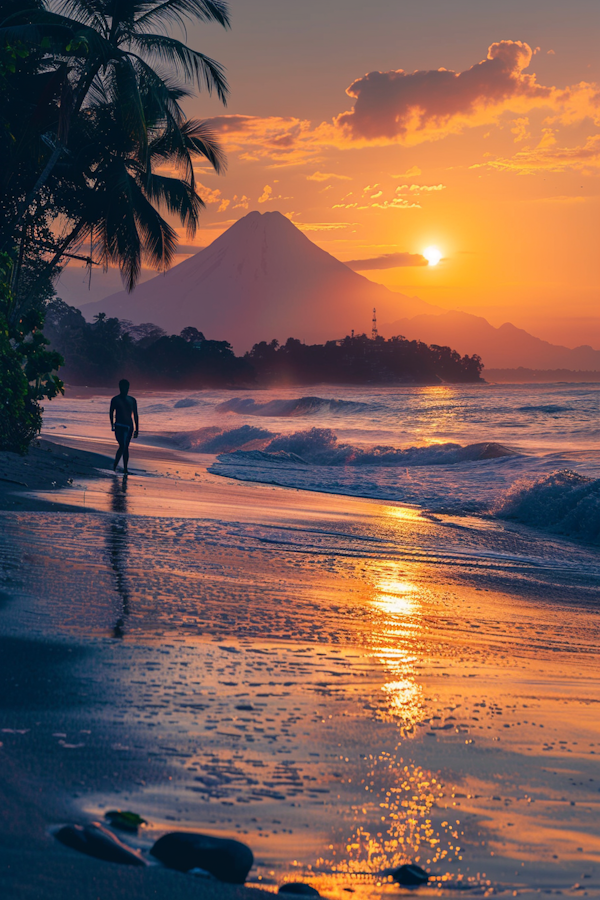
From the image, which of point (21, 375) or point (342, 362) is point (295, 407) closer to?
point (21, 375)

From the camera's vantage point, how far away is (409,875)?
2090 millimetres

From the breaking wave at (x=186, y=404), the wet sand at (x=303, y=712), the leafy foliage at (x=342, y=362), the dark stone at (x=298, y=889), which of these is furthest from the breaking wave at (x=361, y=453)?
the leafy foliage at (x=342, y=362)

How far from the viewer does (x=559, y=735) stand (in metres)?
3.33

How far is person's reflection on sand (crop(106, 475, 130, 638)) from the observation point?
4.55 meters

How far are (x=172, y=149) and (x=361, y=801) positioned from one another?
18.6 m

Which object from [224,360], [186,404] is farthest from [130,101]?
[224,360]

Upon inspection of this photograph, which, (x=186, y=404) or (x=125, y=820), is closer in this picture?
(x=125, y=820)

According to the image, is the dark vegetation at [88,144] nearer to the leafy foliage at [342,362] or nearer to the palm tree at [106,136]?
the palm tree at [106,136]

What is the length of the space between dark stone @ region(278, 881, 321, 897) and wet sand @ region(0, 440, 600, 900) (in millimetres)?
49

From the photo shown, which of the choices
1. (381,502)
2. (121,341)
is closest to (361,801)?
(381,502)

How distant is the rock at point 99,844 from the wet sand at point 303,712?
43mm

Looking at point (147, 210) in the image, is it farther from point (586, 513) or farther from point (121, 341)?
point (121, 341)

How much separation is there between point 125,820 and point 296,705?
1271mm

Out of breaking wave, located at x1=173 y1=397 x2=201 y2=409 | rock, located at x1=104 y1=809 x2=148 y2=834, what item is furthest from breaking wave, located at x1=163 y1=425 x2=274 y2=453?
breaking wave, located at x1=173 y1=397 x2=201 y2=409
